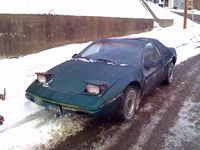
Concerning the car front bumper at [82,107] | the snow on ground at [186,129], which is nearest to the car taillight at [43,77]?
the car front bumper at [82,107]

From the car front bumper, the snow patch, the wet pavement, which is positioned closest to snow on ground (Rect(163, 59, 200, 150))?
the wet pavement

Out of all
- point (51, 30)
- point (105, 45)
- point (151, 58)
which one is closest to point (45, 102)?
point (105, 45)

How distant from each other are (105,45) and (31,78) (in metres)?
2.32

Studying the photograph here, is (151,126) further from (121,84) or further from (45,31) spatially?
(45,31)

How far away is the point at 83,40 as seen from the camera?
553 inches

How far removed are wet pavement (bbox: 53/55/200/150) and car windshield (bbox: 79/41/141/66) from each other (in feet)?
3.28

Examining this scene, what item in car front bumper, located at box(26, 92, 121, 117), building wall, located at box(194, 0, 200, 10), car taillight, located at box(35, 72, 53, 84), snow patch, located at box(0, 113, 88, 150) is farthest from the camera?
building wall, located at box(194, 0, 200, 10)

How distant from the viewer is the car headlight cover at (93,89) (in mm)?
5355

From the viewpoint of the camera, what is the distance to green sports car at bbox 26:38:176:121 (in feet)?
17.6

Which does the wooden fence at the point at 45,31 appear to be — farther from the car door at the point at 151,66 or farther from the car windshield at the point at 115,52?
the car door at the point at 151,66

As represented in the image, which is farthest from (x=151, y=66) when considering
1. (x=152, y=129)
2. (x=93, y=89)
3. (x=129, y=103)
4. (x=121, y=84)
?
(x=93, y=89)

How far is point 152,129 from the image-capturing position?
221 inches

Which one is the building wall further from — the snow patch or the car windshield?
the snow patch

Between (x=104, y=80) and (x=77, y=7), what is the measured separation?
9.74 metres
